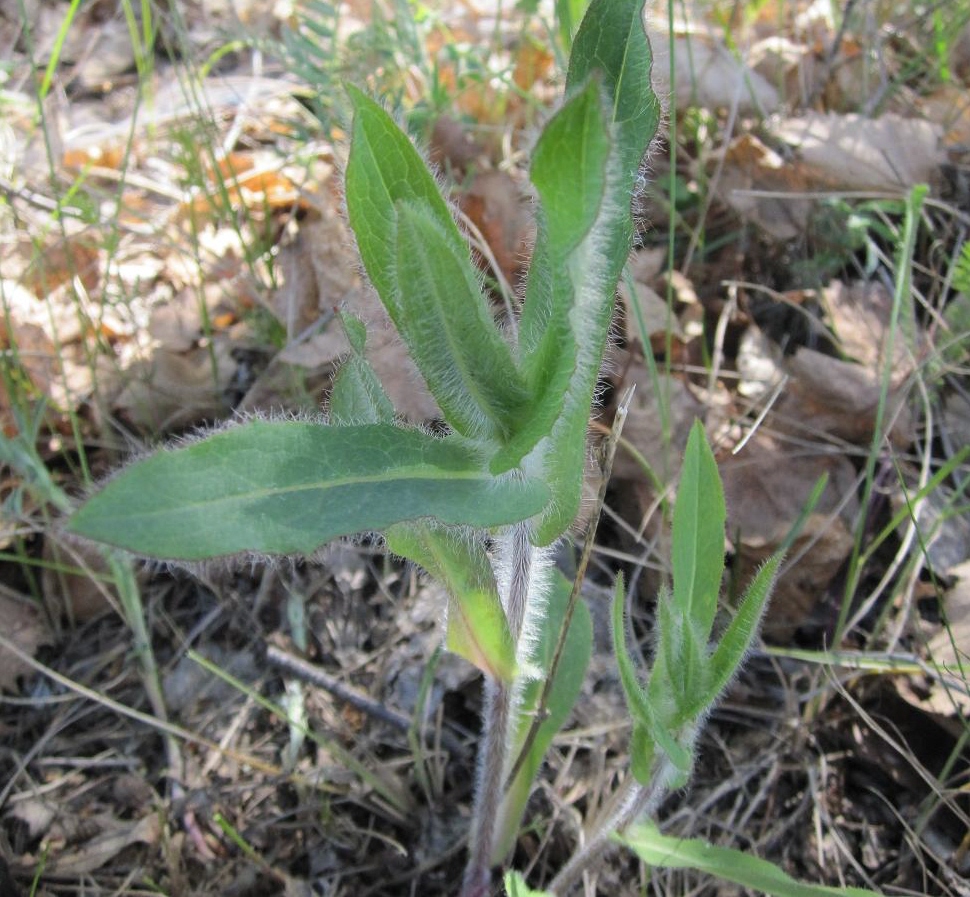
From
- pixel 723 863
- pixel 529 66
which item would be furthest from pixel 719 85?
pixel 723 863

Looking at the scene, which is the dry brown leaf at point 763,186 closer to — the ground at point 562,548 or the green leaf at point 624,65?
the ground at point 562,548

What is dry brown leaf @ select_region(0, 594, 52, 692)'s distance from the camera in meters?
2.16

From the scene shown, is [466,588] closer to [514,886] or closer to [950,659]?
[514,886]

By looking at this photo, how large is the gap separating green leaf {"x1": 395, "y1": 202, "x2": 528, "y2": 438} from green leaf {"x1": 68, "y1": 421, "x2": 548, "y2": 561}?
7 centimetres

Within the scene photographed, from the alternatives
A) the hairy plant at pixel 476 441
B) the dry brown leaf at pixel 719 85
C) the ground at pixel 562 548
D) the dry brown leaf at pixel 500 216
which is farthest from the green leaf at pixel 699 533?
the dry brown leaf at pixel 719 85

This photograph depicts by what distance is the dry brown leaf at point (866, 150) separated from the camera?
2861mm

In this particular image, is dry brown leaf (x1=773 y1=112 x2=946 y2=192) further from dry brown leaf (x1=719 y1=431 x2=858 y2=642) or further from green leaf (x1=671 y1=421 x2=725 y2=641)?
green leaf (x1=671 y1=421 x2=725 y2=641)

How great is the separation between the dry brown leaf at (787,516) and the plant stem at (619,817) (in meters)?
0.78

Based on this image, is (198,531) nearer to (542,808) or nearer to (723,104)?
(542,808)

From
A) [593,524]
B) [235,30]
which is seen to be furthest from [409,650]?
[235,30]

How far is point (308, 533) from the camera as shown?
963mm

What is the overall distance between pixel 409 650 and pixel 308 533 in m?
1.29

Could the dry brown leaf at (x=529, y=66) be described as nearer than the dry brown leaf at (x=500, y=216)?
No

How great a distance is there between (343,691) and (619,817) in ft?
2.66
